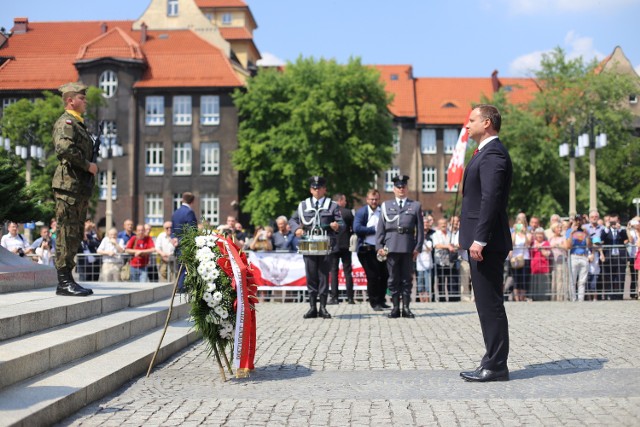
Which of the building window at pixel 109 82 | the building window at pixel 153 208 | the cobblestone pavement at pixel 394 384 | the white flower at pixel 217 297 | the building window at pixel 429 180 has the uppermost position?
the building window at pixel 109 82

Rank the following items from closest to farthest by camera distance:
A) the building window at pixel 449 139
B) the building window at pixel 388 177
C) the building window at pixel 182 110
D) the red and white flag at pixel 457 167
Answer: the red and white flag at pixel 457 167 < the building window at pixel 182 110 < the building window at pixel 449 139 < the building window at pixel 388 177

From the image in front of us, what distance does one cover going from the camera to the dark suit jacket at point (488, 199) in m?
7.92

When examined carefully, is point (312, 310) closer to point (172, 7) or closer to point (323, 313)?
point (323, 313)

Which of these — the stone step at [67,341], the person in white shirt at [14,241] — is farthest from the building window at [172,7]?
the stone step at [67,341]

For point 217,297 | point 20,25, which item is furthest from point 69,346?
point 20,25

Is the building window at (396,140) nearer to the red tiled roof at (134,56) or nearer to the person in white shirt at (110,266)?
the red tiled roof at (134,56)

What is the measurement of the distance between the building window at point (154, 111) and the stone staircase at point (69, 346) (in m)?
54.9

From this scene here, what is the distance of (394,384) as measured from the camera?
25.5ft

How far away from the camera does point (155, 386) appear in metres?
7.96

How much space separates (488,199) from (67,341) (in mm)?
3865

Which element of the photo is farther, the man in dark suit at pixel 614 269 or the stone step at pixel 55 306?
the man in dark suit at pixel 614 269

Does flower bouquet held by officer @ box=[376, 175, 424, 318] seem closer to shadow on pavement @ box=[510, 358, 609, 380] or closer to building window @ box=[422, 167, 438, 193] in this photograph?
shadow on pavement @ box=[510, 358, 609, 380]

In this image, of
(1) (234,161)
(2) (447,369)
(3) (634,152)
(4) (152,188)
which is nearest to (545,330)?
(2) (447,369)

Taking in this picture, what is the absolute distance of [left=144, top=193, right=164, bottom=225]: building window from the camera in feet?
217
